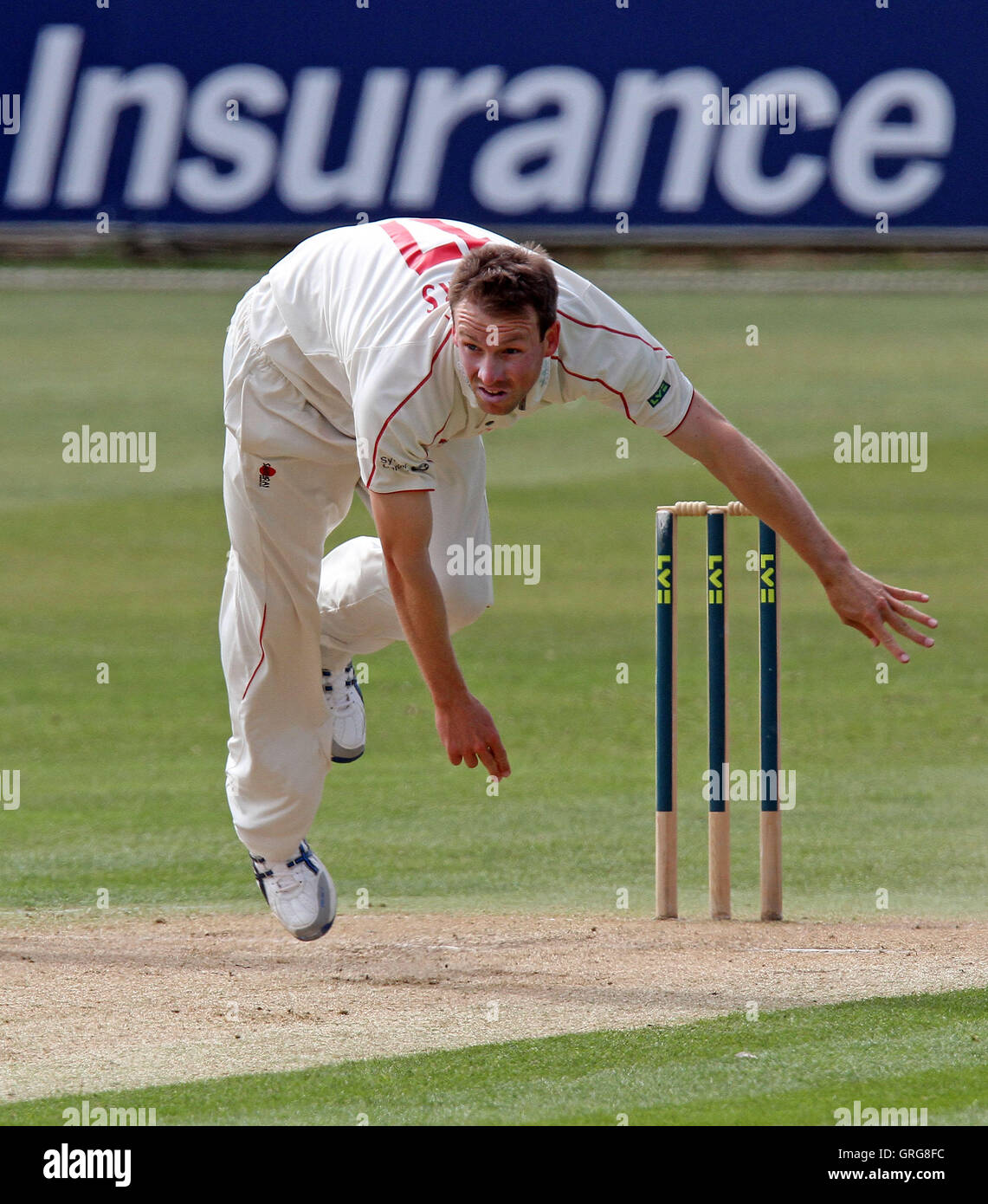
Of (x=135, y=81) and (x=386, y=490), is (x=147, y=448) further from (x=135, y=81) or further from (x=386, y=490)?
(x=386, y=490)

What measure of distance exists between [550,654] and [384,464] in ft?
22.5

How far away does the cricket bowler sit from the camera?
13.0 ft

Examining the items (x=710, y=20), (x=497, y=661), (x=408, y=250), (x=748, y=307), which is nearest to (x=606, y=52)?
(x=710, y=20)

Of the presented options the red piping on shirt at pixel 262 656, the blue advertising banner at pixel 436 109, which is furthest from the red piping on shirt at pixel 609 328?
the blue advertising banner at pixel 436 109

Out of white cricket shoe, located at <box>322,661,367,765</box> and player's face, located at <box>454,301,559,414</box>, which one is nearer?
player's face, located at <box>454,301,559,414</box>

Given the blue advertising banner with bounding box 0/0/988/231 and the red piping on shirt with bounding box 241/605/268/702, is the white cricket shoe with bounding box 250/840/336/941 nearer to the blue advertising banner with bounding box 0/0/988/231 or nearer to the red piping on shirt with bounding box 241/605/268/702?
the red piping on shirt with bounding box 241/605/268/702

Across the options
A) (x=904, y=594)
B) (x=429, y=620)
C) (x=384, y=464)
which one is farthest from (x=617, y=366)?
(x=904, y=594)

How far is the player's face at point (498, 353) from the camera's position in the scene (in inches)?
152

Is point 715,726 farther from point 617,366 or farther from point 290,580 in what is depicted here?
point 617,366

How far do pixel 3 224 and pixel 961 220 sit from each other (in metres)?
8.98

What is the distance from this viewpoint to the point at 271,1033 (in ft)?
14.3

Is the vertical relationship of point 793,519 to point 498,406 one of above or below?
below

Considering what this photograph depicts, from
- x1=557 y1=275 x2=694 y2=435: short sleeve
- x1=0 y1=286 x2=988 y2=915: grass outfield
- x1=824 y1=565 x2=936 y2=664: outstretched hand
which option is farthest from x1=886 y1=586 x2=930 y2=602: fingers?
x1=0 y1=286 x2=988 y2=915: grass outfield

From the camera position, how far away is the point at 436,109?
672 inches
